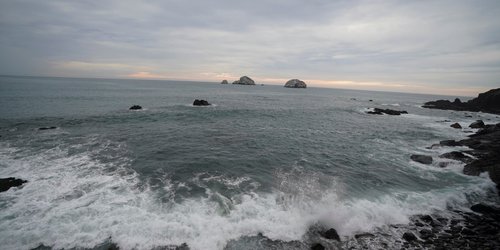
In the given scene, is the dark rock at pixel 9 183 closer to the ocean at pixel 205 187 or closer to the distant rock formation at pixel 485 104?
the ocean at pixel 205 187

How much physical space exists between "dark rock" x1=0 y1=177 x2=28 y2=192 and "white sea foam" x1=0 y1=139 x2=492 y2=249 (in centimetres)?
54

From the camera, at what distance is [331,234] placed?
12164 millimetres

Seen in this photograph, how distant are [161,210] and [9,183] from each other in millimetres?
11272

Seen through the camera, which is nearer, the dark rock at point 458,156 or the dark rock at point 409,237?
the dark rock at point 409,237

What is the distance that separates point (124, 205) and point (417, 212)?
58.1ft

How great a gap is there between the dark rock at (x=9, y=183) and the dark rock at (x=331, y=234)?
64.3 feet

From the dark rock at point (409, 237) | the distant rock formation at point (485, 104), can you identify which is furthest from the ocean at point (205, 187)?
the distant rock formation at point (485, 104)

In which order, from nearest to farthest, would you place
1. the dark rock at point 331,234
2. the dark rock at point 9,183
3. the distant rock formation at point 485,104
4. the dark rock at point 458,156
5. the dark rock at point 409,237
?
1. the dark rock at point 331,234
2. the dark rock at point 409,237
3. the dark rock at point 9,183
4. the dark rock at point 458,156
5. the distant rock formation at point 485,104

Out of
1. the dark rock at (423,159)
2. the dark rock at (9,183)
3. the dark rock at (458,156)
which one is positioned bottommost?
the dark rock at (9,183)

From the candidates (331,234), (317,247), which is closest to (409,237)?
(331,234)

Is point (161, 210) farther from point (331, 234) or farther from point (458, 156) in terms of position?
point (458, 156)

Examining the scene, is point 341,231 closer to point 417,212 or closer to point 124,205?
point 417,212

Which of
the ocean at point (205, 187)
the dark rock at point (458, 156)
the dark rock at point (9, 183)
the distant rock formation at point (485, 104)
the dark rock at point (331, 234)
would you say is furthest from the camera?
the distant rock formation at point (485, 104)

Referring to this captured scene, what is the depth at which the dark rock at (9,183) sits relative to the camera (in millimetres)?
15414
